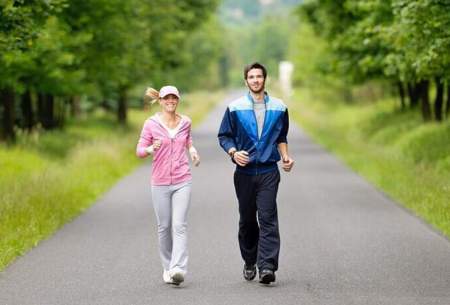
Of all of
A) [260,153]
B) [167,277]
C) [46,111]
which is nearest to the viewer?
[260,153]

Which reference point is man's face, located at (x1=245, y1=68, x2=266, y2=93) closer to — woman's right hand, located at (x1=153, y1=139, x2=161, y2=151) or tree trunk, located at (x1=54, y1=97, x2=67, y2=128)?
woman's right hand, located at (x1=153, y1=139, x2=161, y2=151)

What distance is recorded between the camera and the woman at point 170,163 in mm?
9156

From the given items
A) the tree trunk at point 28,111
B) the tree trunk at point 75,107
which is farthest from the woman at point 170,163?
the tree trunk at point 75,107

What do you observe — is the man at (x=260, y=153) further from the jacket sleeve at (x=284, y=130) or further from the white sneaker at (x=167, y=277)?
the white sneaker at (x=167, y=277)

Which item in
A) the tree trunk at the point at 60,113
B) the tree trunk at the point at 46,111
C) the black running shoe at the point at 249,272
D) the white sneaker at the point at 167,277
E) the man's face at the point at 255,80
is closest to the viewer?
the man's face at the point at 255,80

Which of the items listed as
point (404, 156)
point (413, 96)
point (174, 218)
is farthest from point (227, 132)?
point (413, 96)

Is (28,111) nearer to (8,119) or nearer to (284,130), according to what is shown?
(8,119)

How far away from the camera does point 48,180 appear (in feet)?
54.1

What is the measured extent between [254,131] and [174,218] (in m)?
1.04

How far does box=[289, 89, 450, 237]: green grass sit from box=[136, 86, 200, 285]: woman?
4.25 metres

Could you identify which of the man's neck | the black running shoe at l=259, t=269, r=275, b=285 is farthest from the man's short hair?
the black running shoe at l=259, t=269, r=275, b=285

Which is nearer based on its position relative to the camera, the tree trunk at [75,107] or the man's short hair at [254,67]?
the man's short hair at [254,67]

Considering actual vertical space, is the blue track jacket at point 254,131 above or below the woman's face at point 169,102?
below

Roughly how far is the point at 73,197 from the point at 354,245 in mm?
5709
